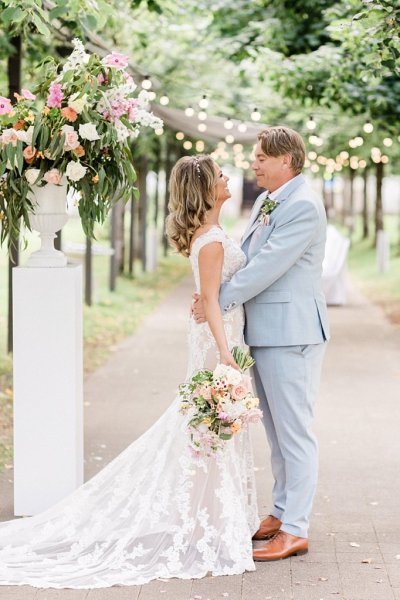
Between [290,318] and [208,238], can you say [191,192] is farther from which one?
[290,318]

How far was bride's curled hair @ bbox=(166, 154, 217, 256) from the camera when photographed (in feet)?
17.6

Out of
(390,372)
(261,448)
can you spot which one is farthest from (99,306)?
(261,448)

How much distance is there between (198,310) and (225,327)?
0.16m

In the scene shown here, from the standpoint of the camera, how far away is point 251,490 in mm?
5793

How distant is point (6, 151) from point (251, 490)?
220 cm

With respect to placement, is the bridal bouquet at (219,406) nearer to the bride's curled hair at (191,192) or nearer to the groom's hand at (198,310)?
the groom's hand at (198,310)

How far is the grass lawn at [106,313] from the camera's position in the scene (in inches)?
374

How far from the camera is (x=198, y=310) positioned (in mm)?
5590

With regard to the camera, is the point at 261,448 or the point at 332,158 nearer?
the point at 261,448

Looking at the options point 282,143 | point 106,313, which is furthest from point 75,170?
point 106,313

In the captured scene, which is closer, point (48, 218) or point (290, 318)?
point (290, 318)

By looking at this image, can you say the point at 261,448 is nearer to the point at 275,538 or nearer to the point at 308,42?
the point at 275,538

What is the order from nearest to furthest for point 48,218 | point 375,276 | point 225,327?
point 225,327, point 48,218, point 375,276

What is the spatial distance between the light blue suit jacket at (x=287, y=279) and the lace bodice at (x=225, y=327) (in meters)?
0.06
